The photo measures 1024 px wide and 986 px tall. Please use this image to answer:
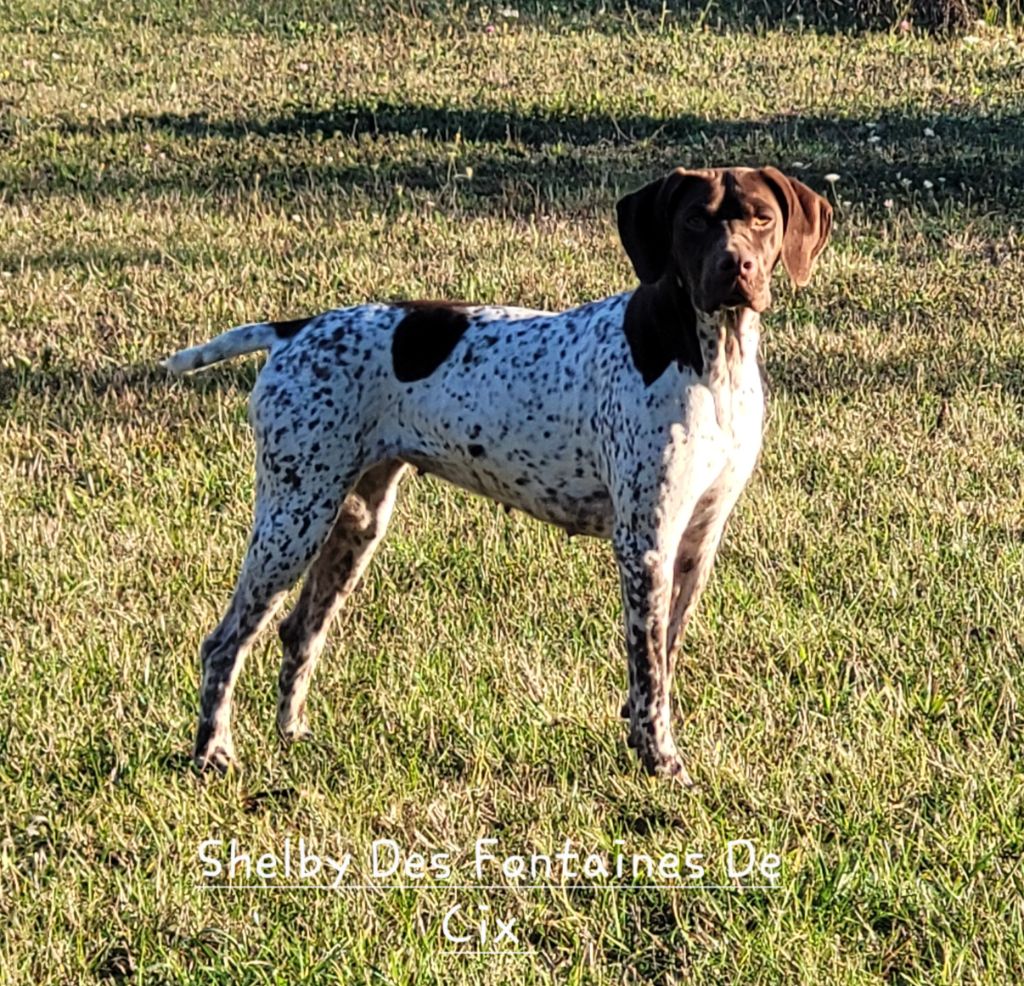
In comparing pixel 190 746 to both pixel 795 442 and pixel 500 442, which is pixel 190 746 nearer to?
pixel 500 442

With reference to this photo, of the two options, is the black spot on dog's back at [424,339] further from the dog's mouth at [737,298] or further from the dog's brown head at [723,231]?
the dog's mouth at [737,298]

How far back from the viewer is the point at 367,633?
5.47 m

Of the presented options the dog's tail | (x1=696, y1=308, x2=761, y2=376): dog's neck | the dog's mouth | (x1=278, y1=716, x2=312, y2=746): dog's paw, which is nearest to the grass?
(x1=278, y1=716, x2=312, y2=746): dog's paw

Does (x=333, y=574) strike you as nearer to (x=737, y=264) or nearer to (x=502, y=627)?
(x=502, y=627)

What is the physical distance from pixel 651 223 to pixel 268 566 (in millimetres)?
1395

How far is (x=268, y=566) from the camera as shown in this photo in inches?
189

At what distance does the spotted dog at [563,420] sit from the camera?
4.43m

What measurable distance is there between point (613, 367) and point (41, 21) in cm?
1483

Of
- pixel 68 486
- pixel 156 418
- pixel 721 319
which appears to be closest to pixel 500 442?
pixel 721 319

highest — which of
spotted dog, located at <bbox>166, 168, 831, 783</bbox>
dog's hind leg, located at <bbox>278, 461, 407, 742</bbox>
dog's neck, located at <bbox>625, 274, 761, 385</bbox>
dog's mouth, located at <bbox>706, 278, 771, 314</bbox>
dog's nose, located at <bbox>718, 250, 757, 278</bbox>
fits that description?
dog's nose, located at <bbox>718, 250, 757, 278</bbox>

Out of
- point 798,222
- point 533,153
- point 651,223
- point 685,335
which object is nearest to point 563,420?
point 685,335

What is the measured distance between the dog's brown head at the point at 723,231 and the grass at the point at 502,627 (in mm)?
1254

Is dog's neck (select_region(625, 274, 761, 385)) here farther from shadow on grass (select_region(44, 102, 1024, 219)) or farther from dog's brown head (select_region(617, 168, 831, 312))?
shadow on grass (select_region(44, 102, 1024, 219))

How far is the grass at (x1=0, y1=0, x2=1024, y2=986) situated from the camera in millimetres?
3918
